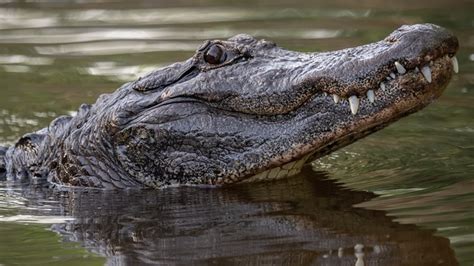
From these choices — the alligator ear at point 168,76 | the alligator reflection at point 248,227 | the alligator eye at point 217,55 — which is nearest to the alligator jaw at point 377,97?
the alligator reflection at point 248,227

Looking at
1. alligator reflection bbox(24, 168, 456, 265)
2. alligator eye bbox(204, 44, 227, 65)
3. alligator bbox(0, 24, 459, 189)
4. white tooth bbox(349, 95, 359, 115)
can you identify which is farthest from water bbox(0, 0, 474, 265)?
alligator eye bbox(204, 44, 227, 65)

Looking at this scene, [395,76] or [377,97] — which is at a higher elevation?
[395,76]

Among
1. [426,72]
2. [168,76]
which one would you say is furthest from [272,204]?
[426,72]

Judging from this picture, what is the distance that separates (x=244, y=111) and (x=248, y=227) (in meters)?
0.92

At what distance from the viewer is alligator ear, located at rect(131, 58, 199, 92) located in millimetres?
7137

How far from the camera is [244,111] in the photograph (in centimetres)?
689

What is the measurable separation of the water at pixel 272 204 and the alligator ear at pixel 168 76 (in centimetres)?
65

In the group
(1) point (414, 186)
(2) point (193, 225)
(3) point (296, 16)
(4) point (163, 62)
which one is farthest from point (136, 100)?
(3) point (296, 16)

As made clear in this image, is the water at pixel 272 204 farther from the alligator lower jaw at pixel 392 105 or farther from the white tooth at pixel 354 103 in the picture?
the white tooth at pixel 354 103

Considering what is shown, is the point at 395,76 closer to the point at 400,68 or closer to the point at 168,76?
the point at 400,68

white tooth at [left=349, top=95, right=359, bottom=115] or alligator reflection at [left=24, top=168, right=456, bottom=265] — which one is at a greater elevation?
white tooth at [left=349, top=95, right=359, bottom=115]

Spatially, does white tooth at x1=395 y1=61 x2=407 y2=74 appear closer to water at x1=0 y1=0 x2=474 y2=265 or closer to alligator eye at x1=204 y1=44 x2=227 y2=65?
water at x1=0 y1=0 x2=474 y2=265

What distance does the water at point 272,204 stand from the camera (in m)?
5.68

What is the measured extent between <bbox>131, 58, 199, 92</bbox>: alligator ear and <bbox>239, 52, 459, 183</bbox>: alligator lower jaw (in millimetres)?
780
